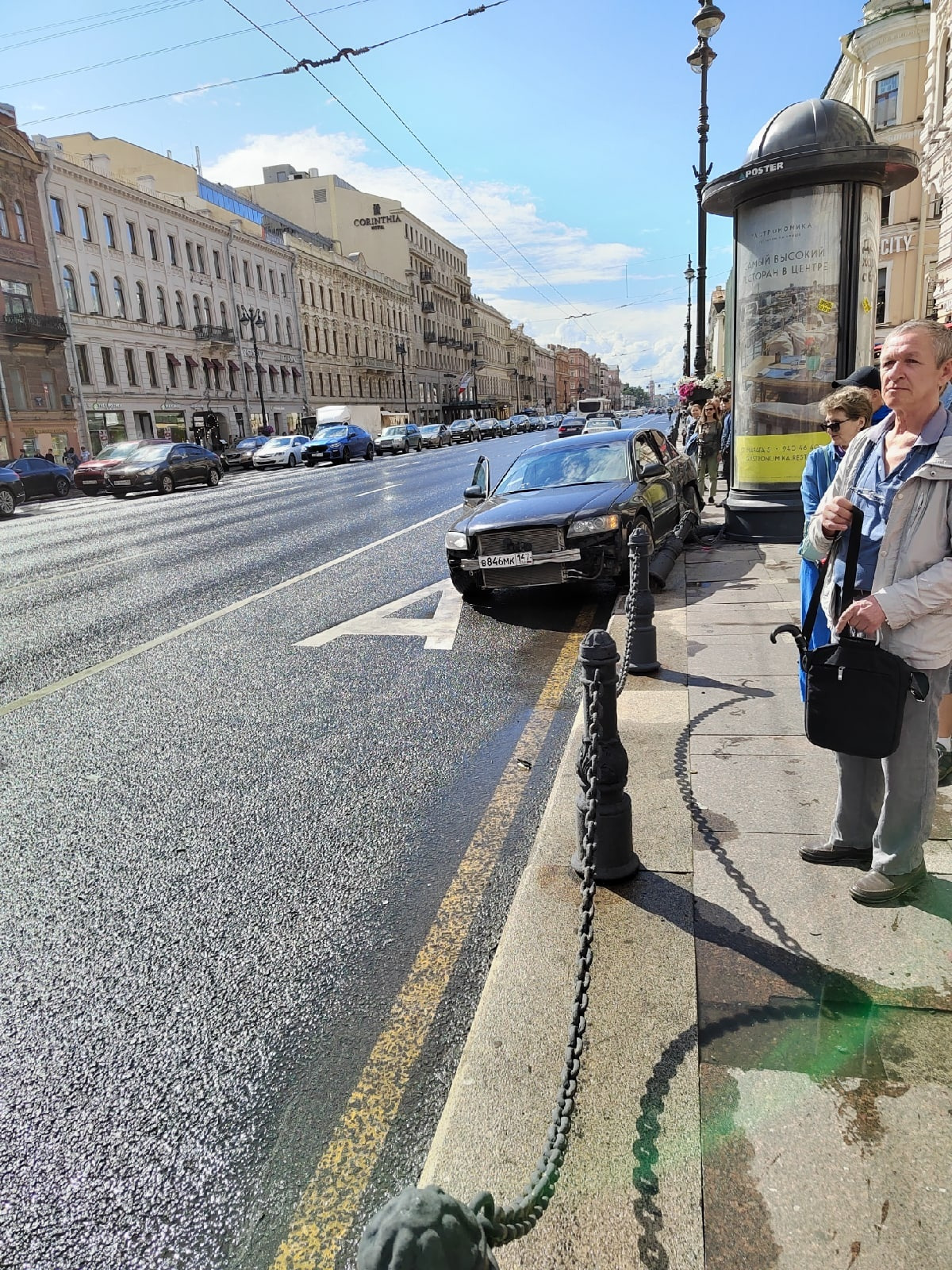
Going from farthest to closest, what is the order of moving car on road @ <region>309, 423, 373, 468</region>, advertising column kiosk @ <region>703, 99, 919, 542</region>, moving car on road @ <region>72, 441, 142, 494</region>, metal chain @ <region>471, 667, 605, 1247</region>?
moving car on road @ <region>309, 423, 373, 468</region>, moving car on road @ <region>72, 441, 142, 494</region>, advertising column kiosk @ <region>703, 99, 919, 542</region>, metal chain @ <region>471, 667, 605, 1247</region>

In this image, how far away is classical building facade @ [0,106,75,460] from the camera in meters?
36.1

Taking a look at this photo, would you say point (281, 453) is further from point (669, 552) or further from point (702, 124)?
point (669, 552)

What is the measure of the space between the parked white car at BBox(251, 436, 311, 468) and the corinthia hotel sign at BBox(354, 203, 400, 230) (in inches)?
2365

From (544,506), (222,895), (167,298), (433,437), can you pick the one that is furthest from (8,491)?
(433,437)

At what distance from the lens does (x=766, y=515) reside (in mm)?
10141

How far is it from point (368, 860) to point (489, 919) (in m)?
0.67

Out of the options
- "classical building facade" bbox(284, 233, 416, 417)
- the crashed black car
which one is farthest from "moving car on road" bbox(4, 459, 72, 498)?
"classical building facade" bbox(284, 233, 416, 417)

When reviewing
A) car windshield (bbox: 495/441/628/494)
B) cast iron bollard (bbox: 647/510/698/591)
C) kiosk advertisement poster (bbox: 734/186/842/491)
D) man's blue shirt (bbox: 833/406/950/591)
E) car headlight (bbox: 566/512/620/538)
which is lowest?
cast iron bollard (bbox: 647/510/698/591)

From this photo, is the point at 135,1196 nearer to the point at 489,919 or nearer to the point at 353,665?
the point at 489,919

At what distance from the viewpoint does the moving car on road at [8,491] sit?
22.9 meters

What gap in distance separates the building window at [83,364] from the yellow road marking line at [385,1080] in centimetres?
A: 4283

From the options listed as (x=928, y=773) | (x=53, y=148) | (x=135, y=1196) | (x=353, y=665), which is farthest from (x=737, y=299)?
(x=53, y=148)

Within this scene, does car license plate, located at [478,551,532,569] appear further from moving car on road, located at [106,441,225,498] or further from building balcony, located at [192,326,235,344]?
building balcony, located at [192,326,235,344]

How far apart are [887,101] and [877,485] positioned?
44097mm
